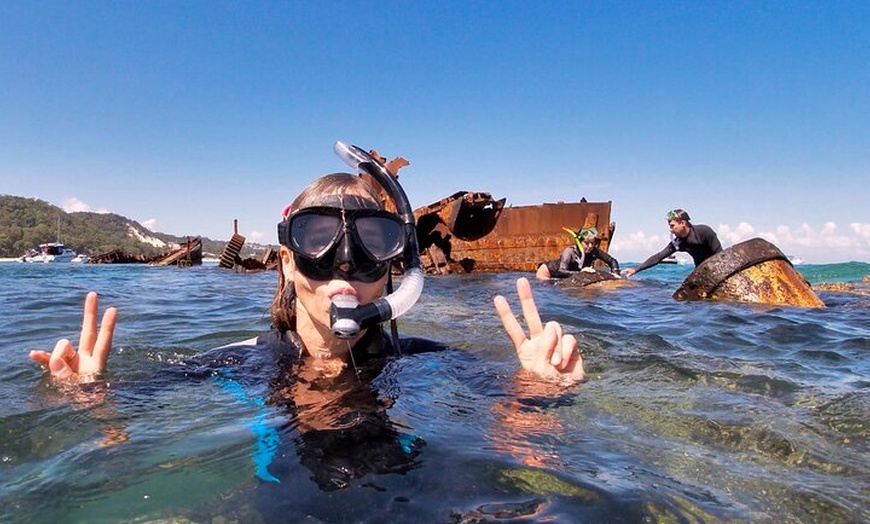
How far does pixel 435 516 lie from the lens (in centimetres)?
129

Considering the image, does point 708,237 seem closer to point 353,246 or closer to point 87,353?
point 353,246

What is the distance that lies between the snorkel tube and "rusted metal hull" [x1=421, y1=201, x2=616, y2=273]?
13.7 meters

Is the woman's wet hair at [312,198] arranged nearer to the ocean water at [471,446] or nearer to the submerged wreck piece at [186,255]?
the ocean water at [471,446]

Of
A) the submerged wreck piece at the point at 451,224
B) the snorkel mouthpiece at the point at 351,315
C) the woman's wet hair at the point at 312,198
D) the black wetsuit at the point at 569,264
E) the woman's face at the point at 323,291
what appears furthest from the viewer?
the submerged wreck piece at the point at 451,224

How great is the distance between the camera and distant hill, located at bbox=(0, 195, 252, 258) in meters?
95.5

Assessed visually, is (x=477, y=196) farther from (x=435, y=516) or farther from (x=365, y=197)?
(x=435, y=516)

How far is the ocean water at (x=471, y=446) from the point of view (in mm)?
1400

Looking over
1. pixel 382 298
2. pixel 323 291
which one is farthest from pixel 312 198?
pixel 382 298

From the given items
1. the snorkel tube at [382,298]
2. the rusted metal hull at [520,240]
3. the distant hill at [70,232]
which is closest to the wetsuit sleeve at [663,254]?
the rusted metal hull at [520,240]

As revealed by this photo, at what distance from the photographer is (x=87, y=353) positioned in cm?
232

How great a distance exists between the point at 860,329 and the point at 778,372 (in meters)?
2.95

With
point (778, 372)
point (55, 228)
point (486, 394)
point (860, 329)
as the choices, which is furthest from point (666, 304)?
point (55, 228)

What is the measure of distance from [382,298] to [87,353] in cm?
139

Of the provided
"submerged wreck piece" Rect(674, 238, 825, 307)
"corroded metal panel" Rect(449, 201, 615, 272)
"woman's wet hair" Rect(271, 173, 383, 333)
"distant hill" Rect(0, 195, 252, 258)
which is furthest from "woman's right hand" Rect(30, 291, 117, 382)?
"distant hill" Rect(0, 195, 252, 258)
